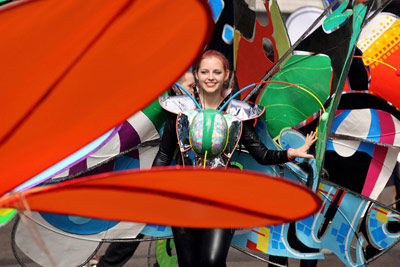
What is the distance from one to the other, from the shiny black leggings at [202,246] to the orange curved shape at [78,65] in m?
1.43

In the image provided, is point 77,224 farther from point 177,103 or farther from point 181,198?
point 181,198

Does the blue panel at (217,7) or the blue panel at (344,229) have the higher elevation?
the blue panel at (217,7)

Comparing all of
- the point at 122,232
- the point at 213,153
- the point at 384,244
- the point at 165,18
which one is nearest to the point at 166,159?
the point at 213,153

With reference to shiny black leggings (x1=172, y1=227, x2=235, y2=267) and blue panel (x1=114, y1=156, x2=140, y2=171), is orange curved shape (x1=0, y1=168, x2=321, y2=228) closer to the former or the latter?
shiny black leggings (x1=172, y1=227, x2=235, y2=267)

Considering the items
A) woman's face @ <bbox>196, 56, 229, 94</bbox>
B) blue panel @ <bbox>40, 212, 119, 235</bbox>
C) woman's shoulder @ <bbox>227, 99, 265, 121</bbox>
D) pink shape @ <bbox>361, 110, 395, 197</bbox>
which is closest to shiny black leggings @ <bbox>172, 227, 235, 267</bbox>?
woman's shoulder @ <bbox>227, 99, 265, 121</bbox>

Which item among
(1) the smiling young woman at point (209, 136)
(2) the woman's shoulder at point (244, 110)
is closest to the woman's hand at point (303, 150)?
(1) the smiling young woman at point (209, 136)

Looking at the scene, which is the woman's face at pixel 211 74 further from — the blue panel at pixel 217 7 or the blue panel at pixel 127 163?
the blue panel at pixel 127 163

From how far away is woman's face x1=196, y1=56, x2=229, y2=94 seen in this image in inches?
148

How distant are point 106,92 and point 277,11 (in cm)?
240

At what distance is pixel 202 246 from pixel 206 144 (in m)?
0.56

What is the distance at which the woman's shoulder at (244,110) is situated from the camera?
385cm

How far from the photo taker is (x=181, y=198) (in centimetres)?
209

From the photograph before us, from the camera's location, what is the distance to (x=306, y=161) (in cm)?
398

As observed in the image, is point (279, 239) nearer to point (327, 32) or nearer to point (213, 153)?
point (213, 153)
